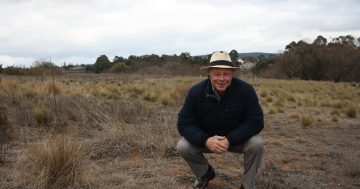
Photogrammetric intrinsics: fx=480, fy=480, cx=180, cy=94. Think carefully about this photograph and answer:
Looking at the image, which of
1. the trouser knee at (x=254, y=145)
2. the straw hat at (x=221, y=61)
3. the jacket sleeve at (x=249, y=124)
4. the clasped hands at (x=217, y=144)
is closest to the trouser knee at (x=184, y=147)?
the clasped hands at (x=217, y=144)

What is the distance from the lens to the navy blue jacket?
179 inches

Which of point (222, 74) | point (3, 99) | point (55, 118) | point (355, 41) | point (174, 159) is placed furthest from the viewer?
point (355, 41)


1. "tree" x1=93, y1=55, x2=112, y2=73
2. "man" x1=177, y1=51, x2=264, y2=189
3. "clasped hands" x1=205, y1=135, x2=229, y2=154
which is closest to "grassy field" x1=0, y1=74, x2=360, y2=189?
"man" x1=177, y1=51, x2=264, y2=189

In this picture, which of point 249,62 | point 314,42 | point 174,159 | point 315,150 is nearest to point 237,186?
point 174,159

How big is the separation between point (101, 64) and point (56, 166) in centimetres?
5704

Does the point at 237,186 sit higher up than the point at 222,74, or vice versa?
the point at 222,74

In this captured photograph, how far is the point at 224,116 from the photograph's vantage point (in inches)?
182

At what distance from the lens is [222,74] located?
4.59 m

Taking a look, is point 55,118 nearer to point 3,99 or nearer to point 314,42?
point 3,99

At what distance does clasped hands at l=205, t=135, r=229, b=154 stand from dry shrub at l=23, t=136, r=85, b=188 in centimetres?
132

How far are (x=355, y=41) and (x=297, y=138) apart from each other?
2070 inches

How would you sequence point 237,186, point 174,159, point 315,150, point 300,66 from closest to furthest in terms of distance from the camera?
point 237,186
point 174,159
point 315,150
point 300,66

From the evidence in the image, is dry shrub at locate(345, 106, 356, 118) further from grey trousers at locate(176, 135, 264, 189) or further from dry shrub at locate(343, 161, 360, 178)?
grey trousers at locate(176, 135, 264, 189)

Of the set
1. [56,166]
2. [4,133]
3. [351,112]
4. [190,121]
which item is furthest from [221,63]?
[351,112]
